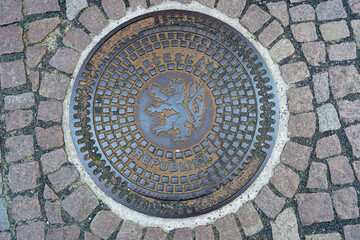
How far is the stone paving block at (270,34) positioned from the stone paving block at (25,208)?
2125 millimetres

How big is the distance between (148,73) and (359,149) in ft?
5.60

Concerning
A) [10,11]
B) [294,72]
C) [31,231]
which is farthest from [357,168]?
[10,11]

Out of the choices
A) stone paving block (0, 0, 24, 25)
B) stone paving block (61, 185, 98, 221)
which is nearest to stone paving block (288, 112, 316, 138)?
stone paving block (61, 185, 98, 221)

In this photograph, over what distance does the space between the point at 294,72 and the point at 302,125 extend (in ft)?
1.38

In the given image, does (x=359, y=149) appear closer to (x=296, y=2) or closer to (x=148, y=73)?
(x=296, y=2)

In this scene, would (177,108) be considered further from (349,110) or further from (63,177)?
(349,110)

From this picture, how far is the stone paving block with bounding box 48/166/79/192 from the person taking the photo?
2.29m

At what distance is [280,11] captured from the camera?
96.0 inches

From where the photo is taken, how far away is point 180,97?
232 cm

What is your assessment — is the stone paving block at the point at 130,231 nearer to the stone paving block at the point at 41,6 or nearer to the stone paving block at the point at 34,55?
the stone paving block at the point at 34,55

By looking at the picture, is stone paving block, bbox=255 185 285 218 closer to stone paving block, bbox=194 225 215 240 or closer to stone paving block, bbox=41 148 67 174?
stone paving block, bbox=194 225 215 240

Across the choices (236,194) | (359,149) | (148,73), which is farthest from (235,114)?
(359,149)

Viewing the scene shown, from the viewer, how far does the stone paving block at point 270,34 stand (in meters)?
2.41

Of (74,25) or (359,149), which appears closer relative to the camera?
(359,149)
